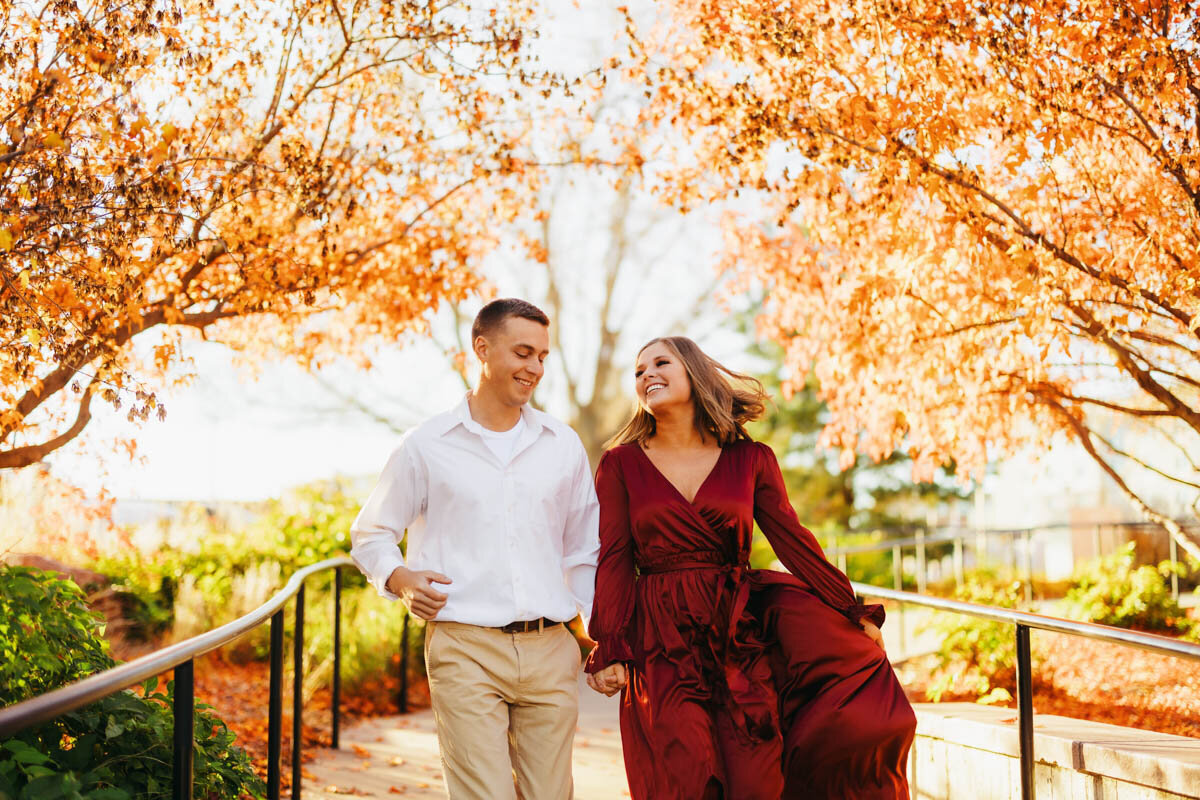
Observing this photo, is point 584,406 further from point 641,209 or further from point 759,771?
point 759,771

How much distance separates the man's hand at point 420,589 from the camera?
3.49 m

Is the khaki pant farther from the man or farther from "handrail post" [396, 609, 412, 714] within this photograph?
"handrail post" [396, 609, 412, 714]

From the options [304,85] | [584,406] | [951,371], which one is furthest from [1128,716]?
[584,406]

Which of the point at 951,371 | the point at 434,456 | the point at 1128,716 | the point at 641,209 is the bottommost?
the point at 1128,716

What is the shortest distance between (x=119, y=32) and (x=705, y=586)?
3.41 meters

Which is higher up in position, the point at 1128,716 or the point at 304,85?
the point at 304,85

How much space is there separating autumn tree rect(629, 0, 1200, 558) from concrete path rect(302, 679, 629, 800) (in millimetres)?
2957

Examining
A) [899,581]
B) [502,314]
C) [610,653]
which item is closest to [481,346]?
[502,314]

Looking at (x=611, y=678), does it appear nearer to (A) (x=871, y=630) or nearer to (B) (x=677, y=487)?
(B) (x=677, y=487)

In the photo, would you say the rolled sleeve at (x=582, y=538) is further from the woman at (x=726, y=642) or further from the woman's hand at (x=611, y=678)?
the woman's hand at (x=611, y=678)

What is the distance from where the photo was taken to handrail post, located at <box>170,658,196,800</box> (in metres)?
2.67

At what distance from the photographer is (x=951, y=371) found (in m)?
6.58

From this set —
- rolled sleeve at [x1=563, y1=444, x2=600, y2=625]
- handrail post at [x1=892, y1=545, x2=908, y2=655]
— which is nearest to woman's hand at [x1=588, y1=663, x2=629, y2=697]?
rolled sleeve at [x1=563, y1=444, x2=600, y2=625]

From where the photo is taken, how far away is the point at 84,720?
3.66m
